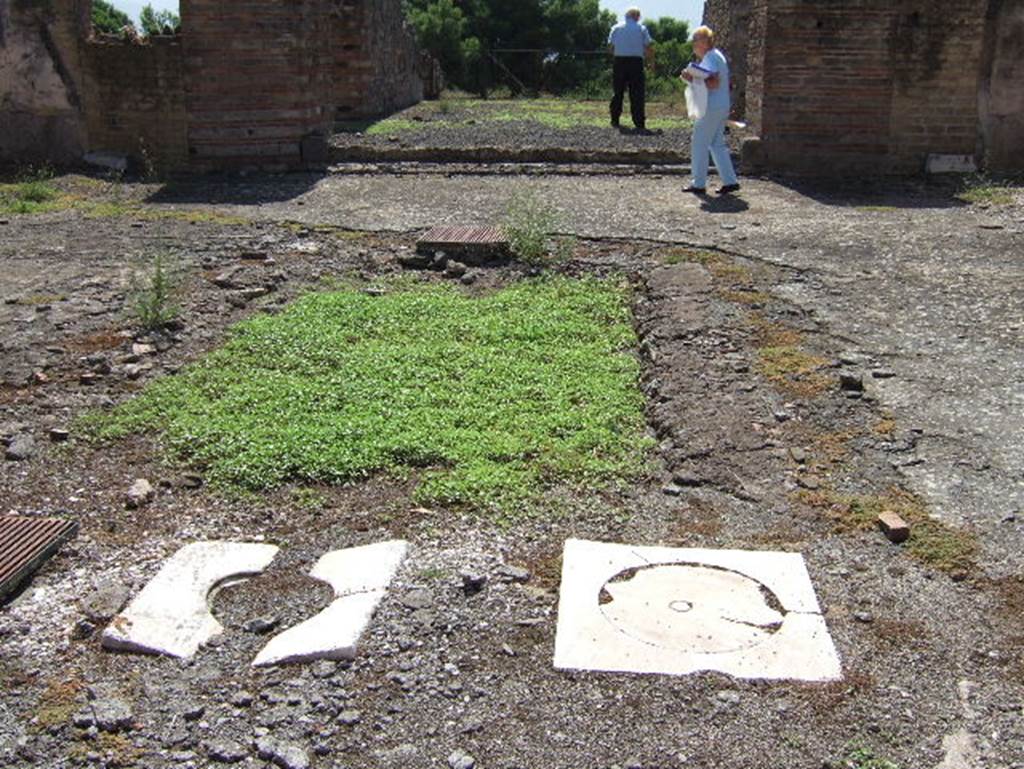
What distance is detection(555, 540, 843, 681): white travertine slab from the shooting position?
3.29 metres

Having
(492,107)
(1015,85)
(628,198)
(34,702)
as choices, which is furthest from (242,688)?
(492,107)

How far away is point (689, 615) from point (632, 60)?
41.8 ft

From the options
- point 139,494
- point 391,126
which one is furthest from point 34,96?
point 139,494

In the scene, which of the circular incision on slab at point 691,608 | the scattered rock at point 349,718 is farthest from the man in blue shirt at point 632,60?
the scattered rock at point 349,718

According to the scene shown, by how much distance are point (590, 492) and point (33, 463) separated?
2.33 meters

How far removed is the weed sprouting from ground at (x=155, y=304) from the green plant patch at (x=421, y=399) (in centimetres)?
40

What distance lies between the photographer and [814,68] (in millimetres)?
11500

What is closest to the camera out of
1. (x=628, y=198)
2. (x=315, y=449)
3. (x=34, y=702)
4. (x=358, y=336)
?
(x=34, y=702)

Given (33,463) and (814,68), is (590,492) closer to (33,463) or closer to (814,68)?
(33,463)

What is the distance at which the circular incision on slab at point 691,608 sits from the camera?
341 cm

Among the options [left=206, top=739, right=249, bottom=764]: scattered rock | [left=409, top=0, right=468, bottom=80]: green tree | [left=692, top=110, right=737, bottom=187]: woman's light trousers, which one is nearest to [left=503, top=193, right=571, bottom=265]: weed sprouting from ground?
[left=692, top=110, right=737, bottom=187]: woman's light trousers

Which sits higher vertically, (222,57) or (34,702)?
(222,57)

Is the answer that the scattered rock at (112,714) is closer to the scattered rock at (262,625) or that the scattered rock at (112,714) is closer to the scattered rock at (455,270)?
the scattered rock at (262,625)

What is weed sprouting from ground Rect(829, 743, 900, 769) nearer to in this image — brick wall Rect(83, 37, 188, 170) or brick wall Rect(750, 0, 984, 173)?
brick wall Rect(750, 0, 984, 173)
